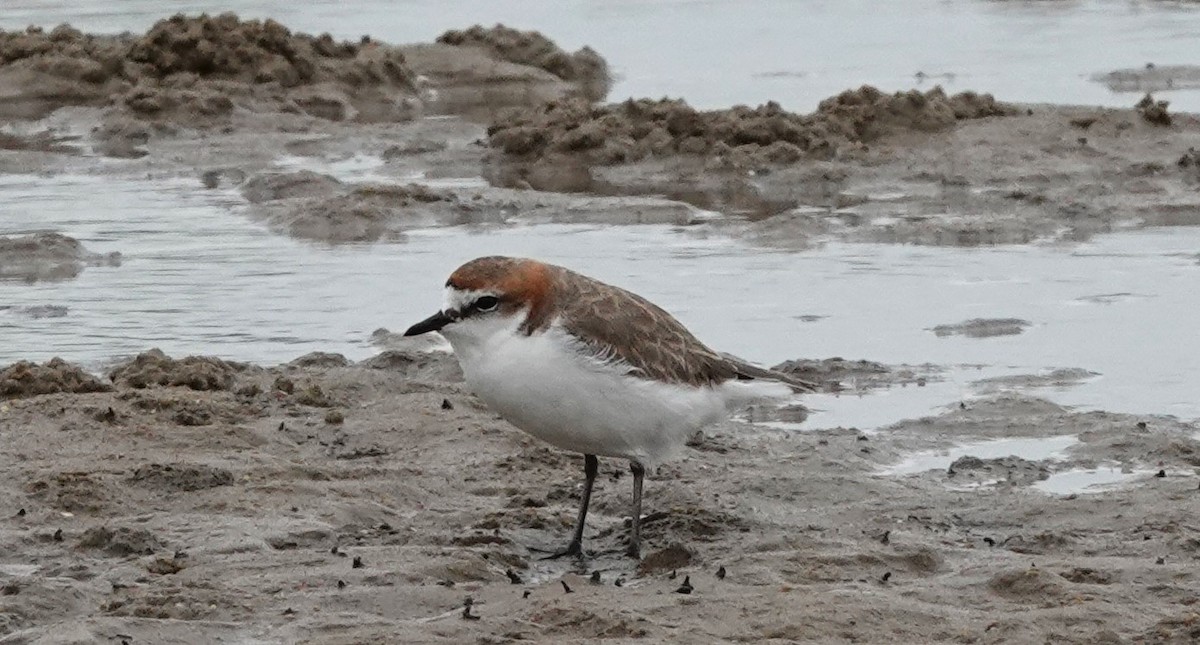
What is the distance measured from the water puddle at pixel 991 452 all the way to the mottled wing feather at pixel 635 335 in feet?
4.68

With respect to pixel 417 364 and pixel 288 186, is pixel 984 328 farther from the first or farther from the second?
pixel 288 186

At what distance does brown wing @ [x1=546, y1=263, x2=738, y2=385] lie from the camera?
733 centimetres

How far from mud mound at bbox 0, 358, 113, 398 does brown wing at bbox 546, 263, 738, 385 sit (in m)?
3.04

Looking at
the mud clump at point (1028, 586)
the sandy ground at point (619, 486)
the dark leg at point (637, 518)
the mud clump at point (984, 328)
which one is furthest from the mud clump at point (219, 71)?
the mud clump at point (1028, 586)

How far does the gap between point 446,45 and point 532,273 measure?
48.4 ft

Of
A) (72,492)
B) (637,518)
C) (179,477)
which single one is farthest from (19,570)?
(637,518)

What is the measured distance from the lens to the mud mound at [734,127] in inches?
643

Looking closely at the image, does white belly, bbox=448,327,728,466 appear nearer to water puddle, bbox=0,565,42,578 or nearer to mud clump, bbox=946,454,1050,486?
water puddle, bbox=0,565,42,578

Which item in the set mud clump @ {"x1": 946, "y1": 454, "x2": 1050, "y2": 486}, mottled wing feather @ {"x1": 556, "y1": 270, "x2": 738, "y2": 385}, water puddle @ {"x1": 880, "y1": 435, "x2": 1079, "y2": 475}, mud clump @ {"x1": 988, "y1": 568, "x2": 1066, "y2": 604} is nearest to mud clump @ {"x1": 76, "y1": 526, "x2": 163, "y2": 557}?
mottled wing feather @ {"x1": 556, "y1": 270, "x2": 738, "y2": 385}

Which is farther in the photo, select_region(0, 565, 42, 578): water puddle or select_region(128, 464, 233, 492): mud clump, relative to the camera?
select_region(128, 464, 233, 492): mud clump

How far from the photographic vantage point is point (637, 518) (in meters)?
7.60

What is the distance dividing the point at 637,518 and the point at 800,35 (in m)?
17.5

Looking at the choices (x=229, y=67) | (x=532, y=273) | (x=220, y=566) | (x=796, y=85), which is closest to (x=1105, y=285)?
(x=532, y=273)

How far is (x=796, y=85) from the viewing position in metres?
20.5
